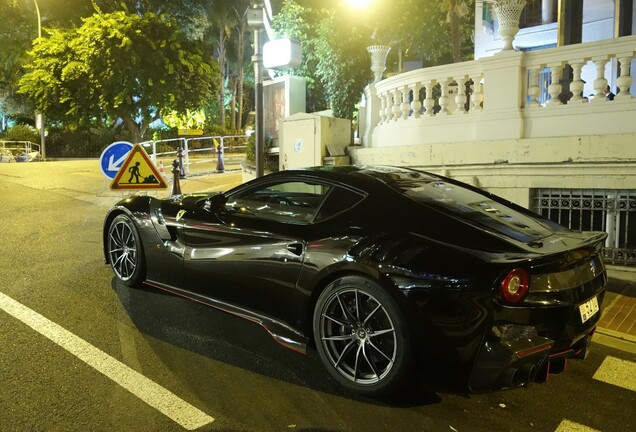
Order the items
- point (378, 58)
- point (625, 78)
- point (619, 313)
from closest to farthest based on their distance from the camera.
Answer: point (619, 313)
point (625, 78)
point (378, 58)

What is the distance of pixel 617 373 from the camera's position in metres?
3.90

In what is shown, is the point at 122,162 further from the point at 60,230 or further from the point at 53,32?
the point at 53,32

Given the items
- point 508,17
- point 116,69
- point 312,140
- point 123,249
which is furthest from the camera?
point 116,69

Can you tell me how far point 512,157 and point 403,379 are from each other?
500 cm

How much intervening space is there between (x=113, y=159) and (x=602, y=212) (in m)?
6.42

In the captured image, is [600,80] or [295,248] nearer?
[295,248]

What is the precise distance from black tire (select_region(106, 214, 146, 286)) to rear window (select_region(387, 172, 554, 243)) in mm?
2504

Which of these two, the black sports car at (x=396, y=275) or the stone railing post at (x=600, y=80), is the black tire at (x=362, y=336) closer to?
the black sports car at (x=396, y=275)

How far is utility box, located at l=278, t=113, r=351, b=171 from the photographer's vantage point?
9805 mm

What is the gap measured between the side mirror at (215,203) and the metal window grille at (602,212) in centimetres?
450

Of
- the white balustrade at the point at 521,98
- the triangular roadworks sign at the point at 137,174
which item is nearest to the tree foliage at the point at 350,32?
the white balustrade at the point at 521,98

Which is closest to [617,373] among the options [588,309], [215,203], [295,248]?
[588,309]

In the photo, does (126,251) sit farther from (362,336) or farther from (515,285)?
(515,285)

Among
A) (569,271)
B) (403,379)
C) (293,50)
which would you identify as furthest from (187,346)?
(293,50)
